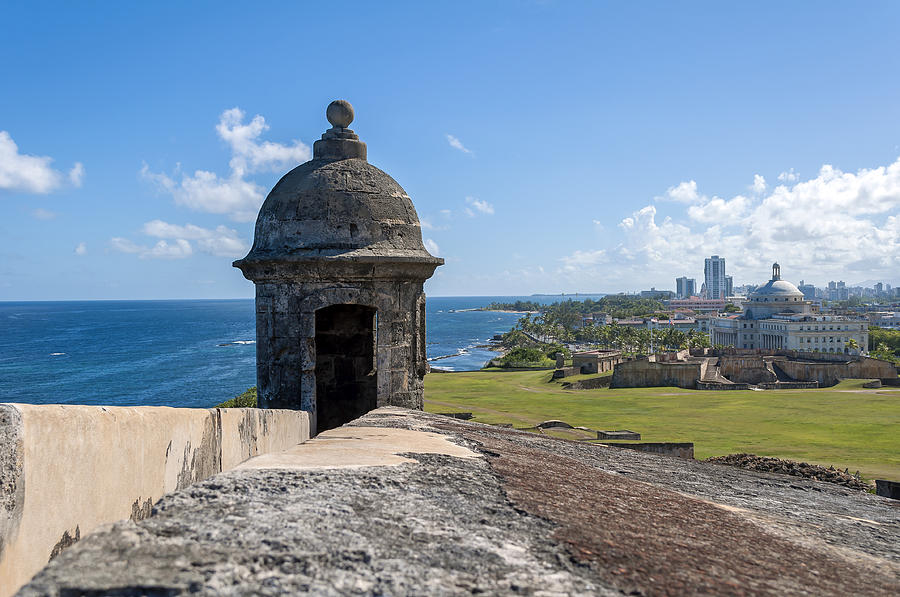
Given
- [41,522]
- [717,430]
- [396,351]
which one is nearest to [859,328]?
[717,430]

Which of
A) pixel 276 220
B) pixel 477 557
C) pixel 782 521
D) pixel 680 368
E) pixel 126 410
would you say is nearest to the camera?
pixel 477 557

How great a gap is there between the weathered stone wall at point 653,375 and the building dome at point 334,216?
138 ft

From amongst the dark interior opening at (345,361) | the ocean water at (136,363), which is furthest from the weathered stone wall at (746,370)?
the dark interior opening at (345,361)

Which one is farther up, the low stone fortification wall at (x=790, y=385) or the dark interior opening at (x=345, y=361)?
the dark interior opening at (x=345, y=361)

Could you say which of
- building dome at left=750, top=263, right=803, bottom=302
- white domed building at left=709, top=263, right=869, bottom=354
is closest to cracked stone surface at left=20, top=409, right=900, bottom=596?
white domed building at left=709, top=263, right=869, bottom=354

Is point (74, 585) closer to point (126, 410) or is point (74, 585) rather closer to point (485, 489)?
point (126, 410)

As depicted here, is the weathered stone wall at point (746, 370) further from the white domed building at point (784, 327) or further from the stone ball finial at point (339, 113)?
the stone ball finial at point (339, 113)

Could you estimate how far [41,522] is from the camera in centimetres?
216

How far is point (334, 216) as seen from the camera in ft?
25.4

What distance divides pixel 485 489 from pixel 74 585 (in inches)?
65.6

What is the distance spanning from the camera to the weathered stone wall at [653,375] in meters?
48.1

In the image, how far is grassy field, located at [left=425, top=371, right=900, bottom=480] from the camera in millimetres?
24109

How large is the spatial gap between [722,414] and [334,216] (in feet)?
103

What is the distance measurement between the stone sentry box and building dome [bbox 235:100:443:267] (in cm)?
1
